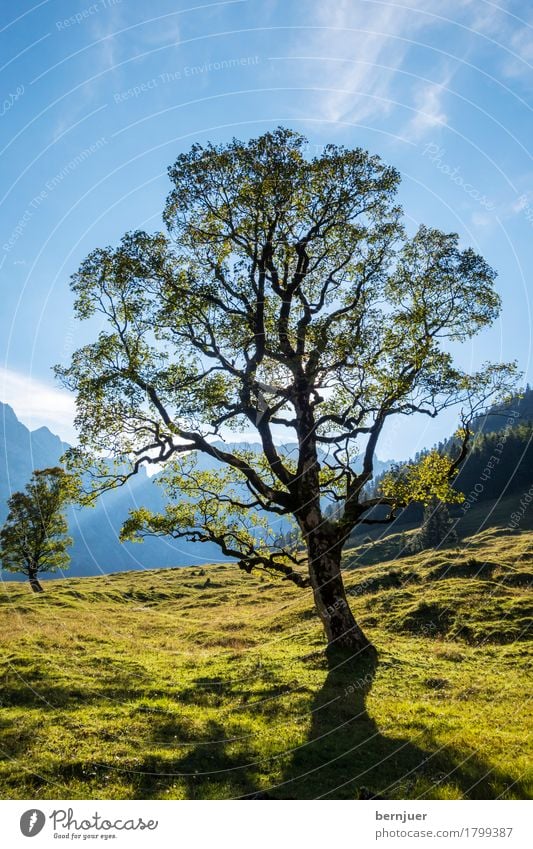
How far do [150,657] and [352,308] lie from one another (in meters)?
19.2

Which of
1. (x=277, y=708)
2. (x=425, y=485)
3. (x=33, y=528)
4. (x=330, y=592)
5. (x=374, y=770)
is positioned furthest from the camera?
(x=33, y=528)

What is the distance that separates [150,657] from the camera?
22.2m

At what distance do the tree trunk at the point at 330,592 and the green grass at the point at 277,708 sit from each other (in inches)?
43.8

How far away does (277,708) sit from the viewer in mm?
14117

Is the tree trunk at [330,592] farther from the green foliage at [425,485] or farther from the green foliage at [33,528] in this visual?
the green foliage at [33,528]
